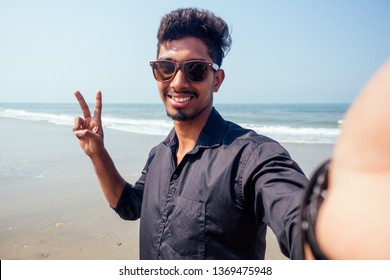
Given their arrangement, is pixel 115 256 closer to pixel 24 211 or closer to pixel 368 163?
pixel 24 211

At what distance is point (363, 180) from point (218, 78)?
1532 mm

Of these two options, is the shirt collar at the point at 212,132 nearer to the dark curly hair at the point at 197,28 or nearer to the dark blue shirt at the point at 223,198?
the dark blue shirt at the point at 223,198

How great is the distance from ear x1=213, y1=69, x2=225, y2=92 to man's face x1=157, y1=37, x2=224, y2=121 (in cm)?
7

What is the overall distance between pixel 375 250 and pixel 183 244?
40.7 inches

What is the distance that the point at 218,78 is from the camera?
1969 mm

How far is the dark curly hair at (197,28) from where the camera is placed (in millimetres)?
1837

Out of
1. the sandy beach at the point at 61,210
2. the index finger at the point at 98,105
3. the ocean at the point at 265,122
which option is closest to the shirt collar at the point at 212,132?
the ocean at the point at 265,122

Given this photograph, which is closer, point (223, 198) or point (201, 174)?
point (223, 198)

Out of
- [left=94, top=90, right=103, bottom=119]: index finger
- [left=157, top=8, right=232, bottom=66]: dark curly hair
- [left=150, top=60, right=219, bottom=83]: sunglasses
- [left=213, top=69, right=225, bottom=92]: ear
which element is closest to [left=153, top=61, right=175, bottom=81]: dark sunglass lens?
[left=150, top=60, right=219, bottom=83]: sunglasses

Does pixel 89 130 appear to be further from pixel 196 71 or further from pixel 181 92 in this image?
pixel 196 71

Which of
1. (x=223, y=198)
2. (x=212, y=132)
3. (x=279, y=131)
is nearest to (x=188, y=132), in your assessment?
(x=212, y=132)

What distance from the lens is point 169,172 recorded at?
169 cm

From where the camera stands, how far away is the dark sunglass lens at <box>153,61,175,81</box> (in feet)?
5.94

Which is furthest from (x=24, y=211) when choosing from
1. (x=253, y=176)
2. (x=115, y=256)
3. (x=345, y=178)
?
(x=345, y=178)
